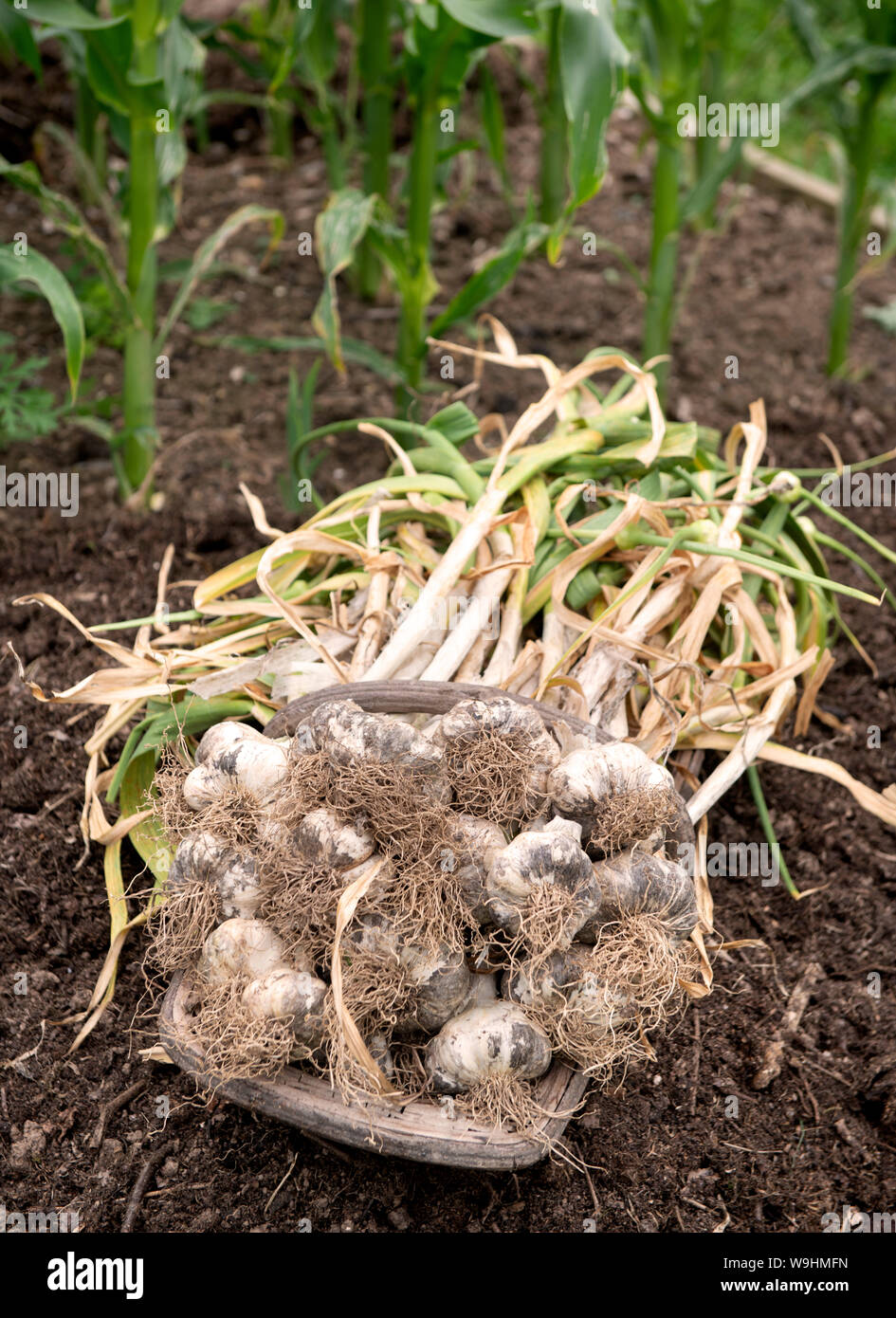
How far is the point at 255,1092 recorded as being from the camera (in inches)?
51.8

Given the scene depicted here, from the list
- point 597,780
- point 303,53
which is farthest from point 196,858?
point 303,53

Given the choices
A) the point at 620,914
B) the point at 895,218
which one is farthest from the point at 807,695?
the point at 895,218

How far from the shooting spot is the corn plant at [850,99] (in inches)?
112

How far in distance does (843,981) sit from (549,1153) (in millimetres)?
583

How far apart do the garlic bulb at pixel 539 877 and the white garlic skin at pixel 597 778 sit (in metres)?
0.07

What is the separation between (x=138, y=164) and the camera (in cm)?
240

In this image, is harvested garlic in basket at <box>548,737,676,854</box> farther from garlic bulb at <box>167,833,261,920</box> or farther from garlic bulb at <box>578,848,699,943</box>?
garlic bulb at <box>167,833,261,920</box>

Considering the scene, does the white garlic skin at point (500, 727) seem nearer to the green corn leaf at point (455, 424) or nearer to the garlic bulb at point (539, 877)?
the garlic bulb at point (539, 877)

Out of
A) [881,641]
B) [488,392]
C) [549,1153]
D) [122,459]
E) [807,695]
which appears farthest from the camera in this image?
[488,392]

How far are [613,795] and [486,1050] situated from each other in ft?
1.08

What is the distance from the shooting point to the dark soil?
1.49 meters

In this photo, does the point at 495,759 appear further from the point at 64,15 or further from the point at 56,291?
the point at 64,15

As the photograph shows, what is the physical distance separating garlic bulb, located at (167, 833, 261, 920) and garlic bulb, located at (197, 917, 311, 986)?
1.2 inches

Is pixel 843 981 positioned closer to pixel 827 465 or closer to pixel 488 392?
pixel 827 465
